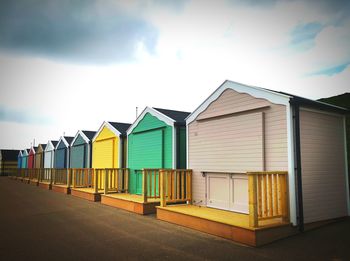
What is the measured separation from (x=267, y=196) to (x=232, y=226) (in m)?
1.22

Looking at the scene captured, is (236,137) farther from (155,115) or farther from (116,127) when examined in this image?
(116,127)

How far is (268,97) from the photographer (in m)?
7.50

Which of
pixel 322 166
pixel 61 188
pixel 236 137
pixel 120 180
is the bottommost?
pixel 61 188

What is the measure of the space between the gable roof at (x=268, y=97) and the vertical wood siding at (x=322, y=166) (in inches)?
9.5

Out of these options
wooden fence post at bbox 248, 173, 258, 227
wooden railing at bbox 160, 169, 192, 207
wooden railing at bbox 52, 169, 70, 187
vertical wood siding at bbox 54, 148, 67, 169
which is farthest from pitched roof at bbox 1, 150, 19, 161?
wooden fence post at bbox 248, 173, 258, 227

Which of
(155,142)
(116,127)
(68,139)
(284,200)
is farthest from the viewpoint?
(68,139)

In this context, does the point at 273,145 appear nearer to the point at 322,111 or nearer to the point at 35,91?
the point at 322,111

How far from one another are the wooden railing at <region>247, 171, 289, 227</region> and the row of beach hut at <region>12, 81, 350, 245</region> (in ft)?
0.07

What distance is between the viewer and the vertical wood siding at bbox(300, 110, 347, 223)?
7223 mm

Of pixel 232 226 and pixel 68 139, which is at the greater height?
pixel 68 139

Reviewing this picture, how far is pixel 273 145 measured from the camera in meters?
7.34

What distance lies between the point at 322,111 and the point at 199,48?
678cm

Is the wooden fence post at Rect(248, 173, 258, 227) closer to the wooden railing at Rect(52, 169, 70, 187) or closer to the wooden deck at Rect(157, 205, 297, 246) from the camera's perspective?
the wooden deck at Rect(157, 205, 297, 246)

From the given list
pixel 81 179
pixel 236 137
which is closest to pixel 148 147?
pixel 236 137
